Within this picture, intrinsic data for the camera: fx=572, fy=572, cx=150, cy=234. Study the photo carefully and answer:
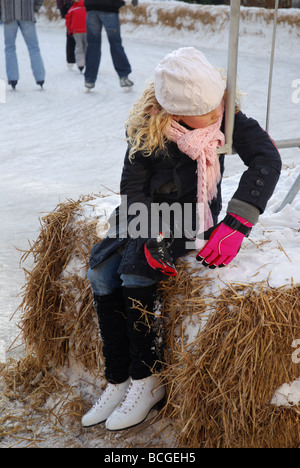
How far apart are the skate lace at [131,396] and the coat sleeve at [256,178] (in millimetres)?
631

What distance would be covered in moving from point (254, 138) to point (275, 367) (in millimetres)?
737

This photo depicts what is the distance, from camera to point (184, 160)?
1.87 metres

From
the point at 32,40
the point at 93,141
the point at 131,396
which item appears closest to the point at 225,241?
the point at 131,396

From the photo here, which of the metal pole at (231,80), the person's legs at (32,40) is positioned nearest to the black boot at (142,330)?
the metal pole at (231,80)

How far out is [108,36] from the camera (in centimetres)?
637

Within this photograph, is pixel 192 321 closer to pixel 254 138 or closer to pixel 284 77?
pixel 254 138

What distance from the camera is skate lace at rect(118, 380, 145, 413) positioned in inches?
71.4

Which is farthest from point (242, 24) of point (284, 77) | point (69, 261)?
point (69, 261)

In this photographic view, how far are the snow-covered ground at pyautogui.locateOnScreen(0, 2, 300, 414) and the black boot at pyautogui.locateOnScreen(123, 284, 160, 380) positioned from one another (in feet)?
0.74

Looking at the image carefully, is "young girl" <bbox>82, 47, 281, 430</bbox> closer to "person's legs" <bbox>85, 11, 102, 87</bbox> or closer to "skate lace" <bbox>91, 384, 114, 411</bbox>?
"skate lace" <bbox>91, 384, 114, 411</bbox>

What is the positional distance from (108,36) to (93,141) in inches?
62.6

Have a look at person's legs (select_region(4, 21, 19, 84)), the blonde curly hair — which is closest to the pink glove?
the blonde curly hair

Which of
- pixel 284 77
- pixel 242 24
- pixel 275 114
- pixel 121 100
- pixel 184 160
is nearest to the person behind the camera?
pixel 184 160

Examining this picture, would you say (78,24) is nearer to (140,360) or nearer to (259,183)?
(259,183)
